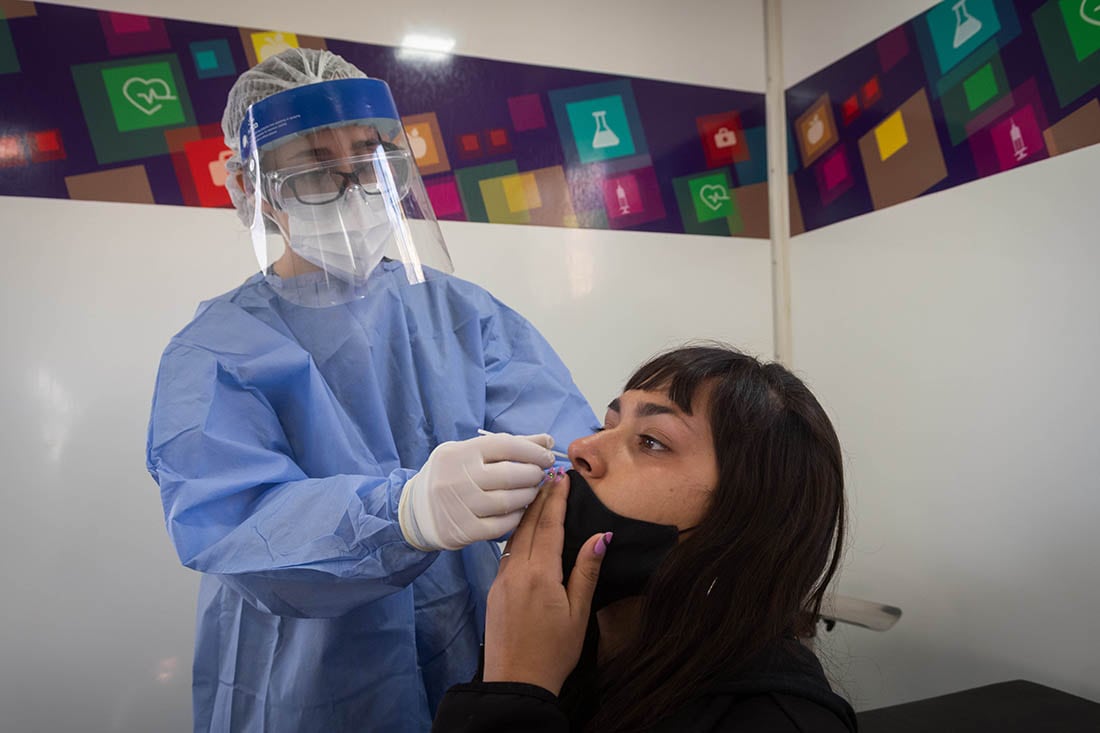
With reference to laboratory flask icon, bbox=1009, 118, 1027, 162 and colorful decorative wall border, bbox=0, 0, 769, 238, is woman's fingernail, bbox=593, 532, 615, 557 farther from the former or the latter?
laboratory flask icon, bbox=1009, 118, 1027, 162

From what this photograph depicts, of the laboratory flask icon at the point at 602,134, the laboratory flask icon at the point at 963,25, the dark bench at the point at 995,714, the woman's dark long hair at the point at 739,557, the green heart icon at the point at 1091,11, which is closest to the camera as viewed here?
the woman's dark long hair at the point at 739,557

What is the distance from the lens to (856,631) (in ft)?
7.23

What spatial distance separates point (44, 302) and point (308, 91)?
3.04 feet

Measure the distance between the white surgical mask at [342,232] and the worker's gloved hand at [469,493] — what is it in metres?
0.40

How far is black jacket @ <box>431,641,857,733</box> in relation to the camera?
879mm

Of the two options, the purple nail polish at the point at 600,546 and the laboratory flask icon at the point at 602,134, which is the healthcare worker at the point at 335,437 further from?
the laboratory flask icon at the point at 602,134

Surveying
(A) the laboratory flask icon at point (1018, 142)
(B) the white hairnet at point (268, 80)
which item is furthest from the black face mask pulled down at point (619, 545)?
(A) the laboratory flask icon at point (1018, 142)

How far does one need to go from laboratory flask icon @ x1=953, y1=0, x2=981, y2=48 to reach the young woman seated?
1325 mm

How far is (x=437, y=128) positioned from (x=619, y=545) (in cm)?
145

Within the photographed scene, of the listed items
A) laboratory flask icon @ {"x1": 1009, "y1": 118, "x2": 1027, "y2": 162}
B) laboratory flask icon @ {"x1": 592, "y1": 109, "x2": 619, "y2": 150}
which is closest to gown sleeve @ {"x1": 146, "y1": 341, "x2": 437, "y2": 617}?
laboratory flask icon @ {"x1": 592, "y1": 109, "x2": 619, "y2": 150}

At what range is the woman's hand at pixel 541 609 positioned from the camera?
3.13 feet

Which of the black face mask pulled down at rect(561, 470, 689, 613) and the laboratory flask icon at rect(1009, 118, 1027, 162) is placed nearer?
the black face mask pulled down at rect(561, 470, 689, 613)

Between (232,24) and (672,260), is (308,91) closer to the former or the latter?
(232,24)

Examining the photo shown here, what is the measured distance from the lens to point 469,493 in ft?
3.26
